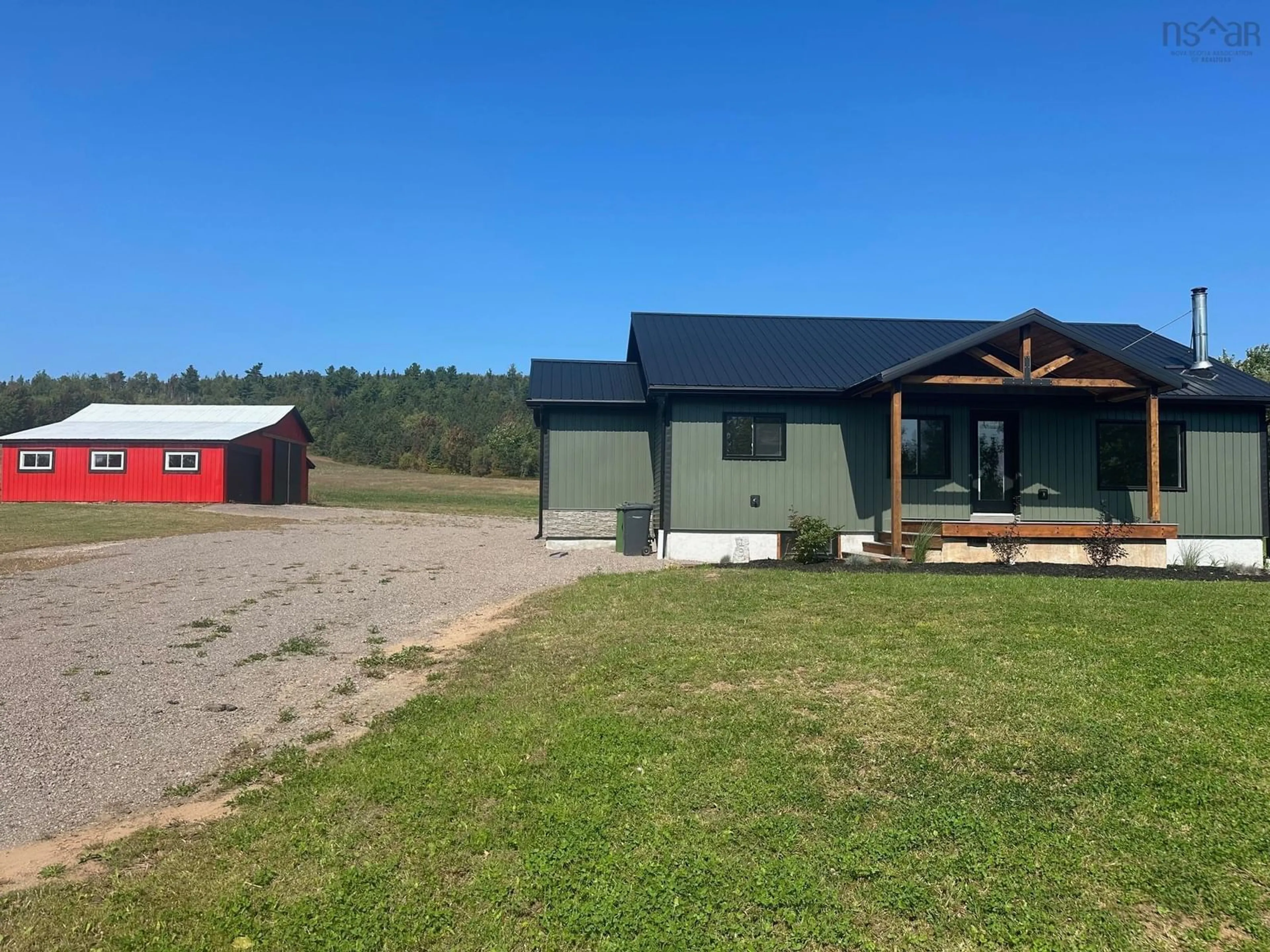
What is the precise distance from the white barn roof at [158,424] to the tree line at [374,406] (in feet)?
122

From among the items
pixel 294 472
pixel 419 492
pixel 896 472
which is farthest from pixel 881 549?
pixel 419 492

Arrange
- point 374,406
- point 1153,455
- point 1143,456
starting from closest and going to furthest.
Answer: point 1153,455 < point 1143,456 < point 374,406

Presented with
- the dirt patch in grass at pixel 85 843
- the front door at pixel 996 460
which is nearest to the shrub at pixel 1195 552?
the front door at pixel 996 460

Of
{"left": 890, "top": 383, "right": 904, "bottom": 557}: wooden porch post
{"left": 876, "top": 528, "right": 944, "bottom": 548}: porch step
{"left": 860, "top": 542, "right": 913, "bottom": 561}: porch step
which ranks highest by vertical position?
{"left": 890, "top": 383, "right": 904, "bottom": 557}: wooden porch post

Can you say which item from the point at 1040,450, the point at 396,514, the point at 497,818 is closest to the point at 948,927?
the point at 497,818

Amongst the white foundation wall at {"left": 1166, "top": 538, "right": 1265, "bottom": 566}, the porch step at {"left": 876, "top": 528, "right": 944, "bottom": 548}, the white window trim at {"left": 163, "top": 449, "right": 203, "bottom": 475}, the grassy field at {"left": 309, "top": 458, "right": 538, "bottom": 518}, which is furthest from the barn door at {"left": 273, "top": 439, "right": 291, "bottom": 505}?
the white foundation wall at {"left": 1166, "top": 538, "right": 1265, "bottom": 566}

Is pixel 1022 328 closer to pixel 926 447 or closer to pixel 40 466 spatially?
pixel 926 447

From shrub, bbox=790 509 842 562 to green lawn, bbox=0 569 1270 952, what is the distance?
249 inches

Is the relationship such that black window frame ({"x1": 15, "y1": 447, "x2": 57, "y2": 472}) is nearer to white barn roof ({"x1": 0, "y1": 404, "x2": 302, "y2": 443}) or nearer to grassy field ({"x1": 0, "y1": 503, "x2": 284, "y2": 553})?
white barn roof ({"x1": 0, "y1": 404, "x2": 302, "y2": 443})

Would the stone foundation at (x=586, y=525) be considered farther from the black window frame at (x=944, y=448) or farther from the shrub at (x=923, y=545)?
the shrub at (x=923, y=545)

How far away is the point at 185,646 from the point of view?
8195 millimetres

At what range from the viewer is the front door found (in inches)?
615

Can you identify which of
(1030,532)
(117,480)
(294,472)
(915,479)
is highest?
(294,472)

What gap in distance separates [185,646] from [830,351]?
13.6 meters
